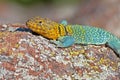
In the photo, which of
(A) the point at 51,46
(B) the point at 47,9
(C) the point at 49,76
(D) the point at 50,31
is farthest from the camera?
(B) the point at 47,9

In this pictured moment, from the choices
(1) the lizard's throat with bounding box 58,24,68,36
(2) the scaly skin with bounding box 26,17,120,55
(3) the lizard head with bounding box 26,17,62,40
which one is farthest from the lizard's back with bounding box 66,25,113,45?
(3) the lizard head with bounding box 26,17,62,40

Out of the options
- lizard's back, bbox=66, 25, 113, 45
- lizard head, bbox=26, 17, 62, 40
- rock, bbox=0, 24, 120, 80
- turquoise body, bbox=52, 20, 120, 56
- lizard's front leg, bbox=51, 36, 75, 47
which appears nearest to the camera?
rock, bbox=0, 24, 120, 80


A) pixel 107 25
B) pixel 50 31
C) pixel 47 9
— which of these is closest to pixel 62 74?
pixel 50 31

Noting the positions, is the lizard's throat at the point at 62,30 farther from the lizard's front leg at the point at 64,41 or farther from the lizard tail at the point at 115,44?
the lizard tail at the point at 115,44

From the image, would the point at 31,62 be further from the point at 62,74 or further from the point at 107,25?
the point at 107,25

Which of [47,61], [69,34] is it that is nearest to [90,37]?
[69,34]

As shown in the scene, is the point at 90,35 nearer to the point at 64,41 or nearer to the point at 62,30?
the point at 62,30

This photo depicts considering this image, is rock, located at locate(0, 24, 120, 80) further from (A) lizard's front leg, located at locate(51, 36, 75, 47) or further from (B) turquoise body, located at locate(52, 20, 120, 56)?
(B) turquoise body, located at locate(52, 20, 120, 56)

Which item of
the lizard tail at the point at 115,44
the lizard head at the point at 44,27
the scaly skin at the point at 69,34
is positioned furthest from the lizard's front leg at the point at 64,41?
the lizard tail at the point at 115,44
